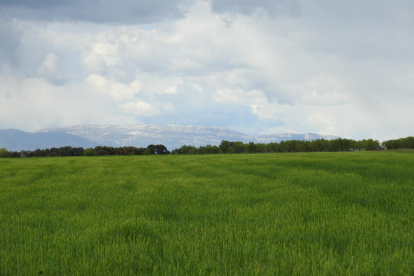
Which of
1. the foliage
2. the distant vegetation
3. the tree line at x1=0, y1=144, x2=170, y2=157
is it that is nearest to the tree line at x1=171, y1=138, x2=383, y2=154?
the distant vegetation

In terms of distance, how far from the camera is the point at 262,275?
4125 mm

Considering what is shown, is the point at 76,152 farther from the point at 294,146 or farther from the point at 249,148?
the point at 294,146

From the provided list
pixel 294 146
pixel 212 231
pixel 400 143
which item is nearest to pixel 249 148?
pixel 294 146

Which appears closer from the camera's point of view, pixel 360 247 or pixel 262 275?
pixel 262 275

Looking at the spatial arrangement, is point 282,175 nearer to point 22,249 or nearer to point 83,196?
point 83,196

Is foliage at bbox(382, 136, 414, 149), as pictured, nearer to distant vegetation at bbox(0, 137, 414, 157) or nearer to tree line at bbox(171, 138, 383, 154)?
distant vegetation at bbox(0, 137, 414, 157)

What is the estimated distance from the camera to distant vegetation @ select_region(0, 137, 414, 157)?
2131 inches

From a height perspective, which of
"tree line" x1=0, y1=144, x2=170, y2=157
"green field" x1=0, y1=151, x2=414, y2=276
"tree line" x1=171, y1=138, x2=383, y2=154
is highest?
"tree line" x1=171, y1=138, x2=383, y2=154

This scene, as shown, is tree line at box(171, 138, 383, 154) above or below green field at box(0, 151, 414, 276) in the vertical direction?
above

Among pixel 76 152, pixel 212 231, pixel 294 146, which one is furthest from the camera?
pixel 294 146

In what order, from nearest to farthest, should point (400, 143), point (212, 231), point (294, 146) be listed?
point (212, 231), point (400, 143), point (294, 146)

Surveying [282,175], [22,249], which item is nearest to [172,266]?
[22,249]

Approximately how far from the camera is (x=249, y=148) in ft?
206

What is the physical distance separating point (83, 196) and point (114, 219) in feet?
13.1
